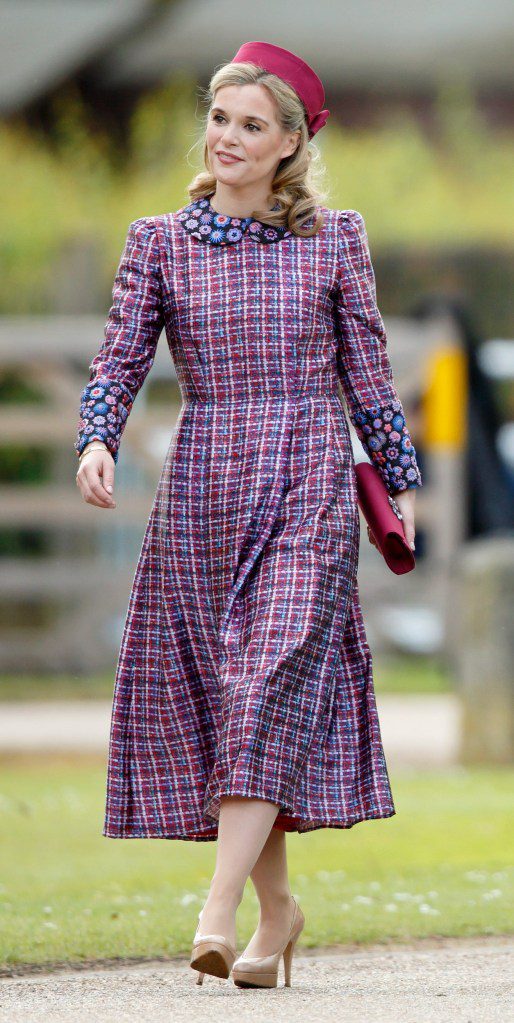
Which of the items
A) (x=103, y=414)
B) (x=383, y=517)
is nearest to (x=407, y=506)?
(x=383, y=517)

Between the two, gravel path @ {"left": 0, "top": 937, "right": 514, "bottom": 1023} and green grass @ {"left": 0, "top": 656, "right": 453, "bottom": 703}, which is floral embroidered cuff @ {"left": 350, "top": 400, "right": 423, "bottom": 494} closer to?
gravel path @ {"left": 0, "top": 937, "right": 514, "bottom": 1023}

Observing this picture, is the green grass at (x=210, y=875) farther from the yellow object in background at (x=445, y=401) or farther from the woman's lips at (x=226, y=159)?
the yellow object in background at (x=445, y=401)

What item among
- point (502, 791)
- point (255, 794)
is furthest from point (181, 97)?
point (255, 794)

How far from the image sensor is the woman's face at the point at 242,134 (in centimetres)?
331

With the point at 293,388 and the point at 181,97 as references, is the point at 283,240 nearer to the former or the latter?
the point at 293,388

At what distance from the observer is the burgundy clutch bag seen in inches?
129

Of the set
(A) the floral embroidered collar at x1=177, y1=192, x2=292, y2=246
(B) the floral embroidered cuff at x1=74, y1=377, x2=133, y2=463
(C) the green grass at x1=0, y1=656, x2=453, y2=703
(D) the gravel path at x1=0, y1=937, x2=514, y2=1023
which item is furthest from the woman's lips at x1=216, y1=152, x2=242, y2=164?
(C) the green grass at x1=0, y1=656, x2=453, y2=703

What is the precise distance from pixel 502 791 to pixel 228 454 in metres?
3.55

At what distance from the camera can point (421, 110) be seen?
17.4m

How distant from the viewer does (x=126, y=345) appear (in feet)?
10.9

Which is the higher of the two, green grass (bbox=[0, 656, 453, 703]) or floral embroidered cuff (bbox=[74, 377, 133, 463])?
floral embroidered cuff (bbox=[74, 377, 133, 463])

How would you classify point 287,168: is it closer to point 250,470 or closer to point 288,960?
point 250,470

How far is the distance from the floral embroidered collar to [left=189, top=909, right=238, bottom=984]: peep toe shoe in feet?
4.16

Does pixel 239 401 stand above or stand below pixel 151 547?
above
